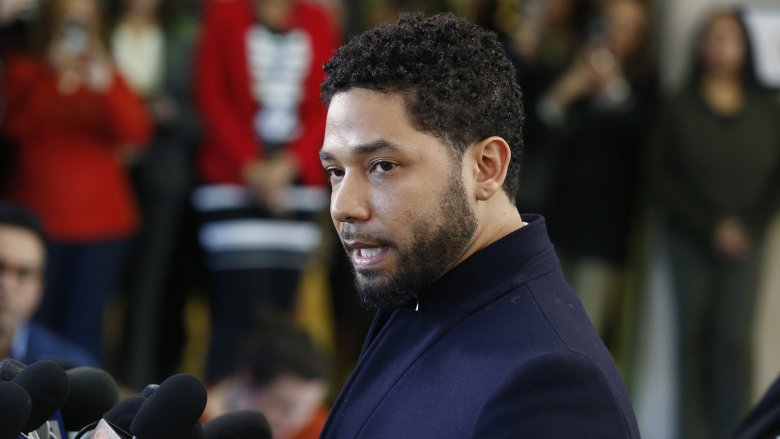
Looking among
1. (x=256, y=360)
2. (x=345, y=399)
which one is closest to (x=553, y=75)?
(x=256, y=360)

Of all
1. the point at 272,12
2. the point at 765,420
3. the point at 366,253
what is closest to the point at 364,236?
the point at 366,253

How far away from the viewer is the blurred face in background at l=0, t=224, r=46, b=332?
3961 millimetres

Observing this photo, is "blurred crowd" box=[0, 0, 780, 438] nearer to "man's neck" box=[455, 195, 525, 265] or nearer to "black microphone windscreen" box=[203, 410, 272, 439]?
"black microphone windscreen" box=[203, 410, 272, 439]

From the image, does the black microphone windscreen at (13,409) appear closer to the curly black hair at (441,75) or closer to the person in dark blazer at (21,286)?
the curly black hair at (441,75)

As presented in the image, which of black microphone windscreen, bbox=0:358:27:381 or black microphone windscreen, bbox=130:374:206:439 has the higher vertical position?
black microphone windscreen, bbox=0:358:27:381

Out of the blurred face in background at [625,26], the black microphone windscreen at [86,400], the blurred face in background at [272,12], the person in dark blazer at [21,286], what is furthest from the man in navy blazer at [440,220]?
the blurred face in background at [625,26]

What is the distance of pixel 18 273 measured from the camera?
4066 millimetres

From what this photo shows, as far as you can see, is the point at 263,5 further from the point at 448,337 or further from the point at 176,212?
the point at 448,337

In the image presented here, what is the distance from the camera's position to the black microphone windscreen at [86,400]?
209cm

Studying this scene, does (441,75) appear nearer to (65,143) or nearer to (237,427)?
(237,427)

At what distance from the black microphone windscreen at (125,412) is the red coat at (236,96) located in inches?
129

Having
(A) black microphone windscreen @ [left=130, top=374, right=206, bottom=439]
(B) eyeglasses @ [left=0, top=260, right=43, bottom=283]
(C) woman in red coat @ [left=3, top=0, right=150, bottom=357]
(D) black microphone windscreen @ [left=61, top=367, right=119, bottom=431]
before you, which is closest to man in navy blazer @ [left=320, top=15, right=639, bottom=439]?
(A) black microphone windscreen @ [left=130, top=374, right=206, bottom=439]

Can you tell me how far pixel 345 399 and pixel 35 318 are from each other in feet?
10.3

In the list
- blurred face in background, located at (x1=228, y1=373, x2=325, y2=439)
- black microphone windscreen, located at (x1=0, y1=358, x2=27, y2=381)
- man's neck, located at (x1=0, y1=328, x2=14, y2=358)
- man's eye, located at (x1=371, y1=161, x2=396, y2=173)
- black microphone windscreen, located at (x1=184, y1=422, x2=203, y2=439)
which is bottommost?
blurred face in background, located at (x1=228, y1=373, x2=325, y2=439)
